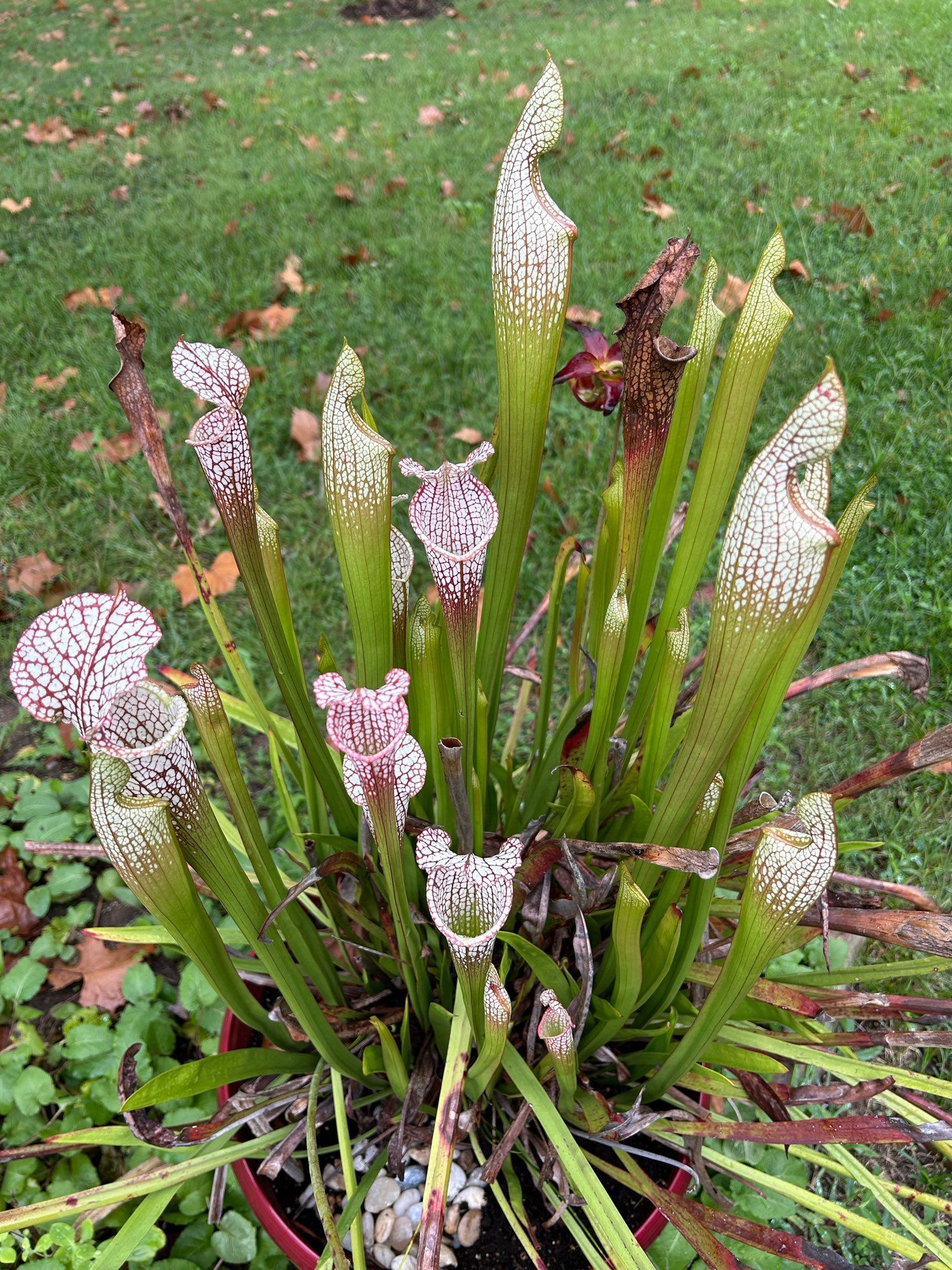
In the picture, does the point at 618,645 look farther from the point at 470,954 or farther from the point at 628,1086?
the point at 628,1086

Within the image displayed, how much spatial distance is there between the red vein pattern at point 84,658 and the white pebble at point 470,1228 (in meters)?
0.78

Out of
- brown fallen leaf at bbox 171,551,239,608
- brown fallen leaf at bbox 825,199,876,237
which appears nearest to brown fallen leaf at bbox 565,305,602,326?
brown fallen leaf at bbox 825,199,876,237

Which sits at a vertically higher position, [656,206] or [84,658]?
[84,658]

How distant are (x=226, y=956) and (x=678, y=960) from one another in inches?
16.9

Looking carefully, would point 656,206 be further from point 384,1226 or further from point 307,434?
point 384,1226

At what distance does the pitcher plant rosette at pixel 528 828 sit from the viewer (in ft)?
1.93

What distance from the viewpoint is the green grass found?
207cm

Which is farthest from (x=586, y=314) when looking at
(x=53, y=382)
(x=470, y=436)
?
(x=53, y=382)

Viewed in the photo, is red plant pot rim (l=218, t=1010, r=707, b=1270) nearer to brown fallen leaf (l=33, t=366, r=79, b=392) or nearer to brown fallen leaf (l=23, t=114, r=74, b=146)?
brown fallen leaf (l=33, t=366, r=79, b=392)

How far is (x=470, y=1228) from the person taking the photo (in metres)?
0.99

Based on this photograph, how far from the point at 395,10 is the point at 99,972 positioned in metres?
7.30

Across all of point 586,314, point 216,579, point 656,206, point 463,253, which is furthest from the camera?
point 656,206

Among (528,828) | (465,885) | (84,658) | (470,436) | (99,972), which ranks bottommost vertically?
(99,972)

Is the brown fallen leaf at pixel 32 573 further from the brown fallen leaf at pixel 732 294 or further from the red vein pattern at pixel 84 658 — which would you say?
the brown fallen leaf at pixel 732 294
